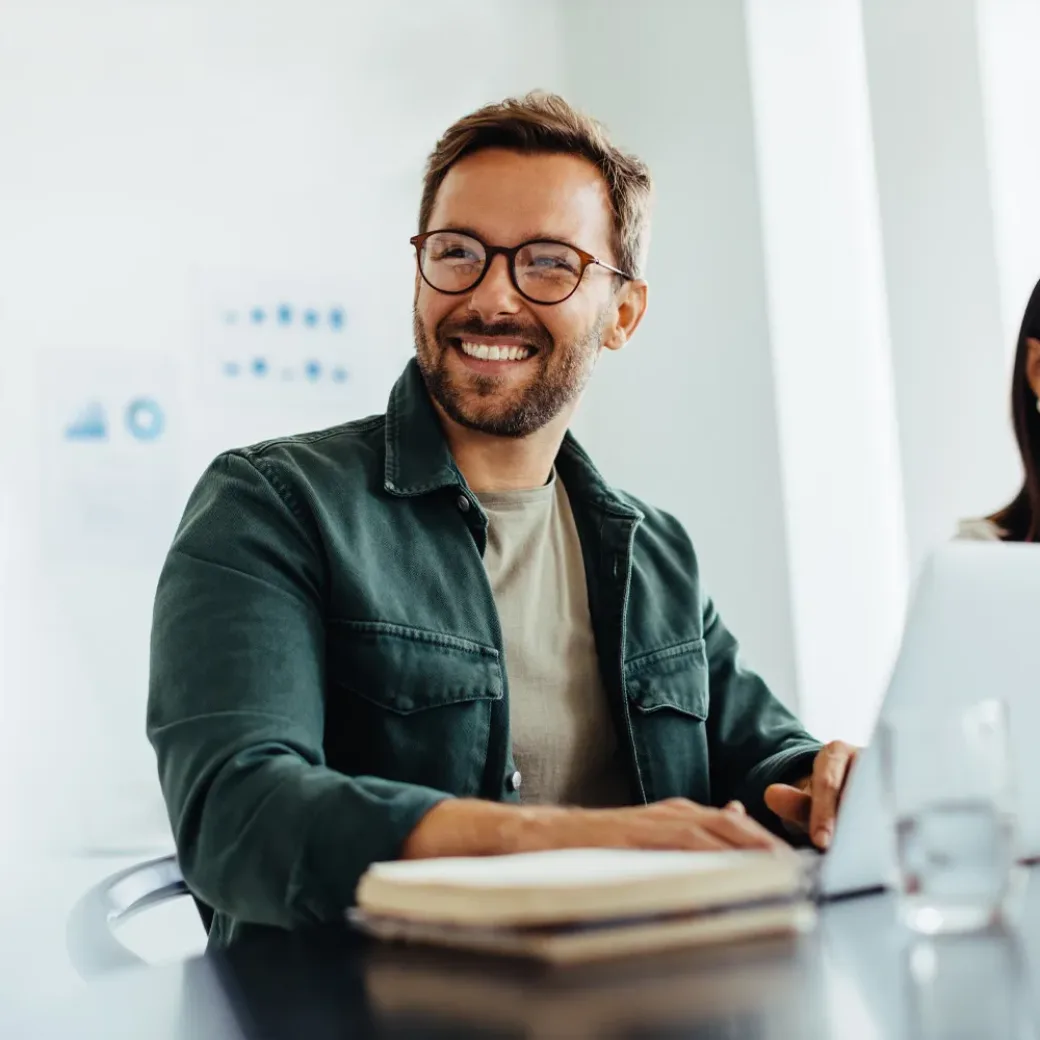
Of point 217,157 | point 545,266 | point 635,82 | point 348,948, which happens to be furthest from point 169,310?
point 348,948

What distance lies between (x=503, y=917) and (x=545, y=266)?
3.59 ft

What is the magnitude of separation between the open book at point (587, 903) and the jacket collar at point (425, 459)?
2.37 feet

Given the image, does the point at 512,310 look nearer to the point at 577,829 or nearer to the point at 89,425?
the point at 577,829

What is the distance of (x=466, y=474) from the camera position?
159cm

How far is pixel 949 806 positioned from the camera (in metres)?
0.69

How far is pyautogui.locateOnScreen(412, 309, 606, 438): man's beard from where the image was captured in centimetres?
155

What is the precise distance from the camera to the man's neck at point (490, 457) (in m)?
1.59

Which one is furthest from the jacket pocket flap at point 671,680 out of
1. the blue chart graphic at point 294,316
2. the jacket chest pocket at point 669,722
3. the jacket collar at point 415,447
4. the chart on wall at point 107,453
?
the blue chart graphic at point 294,316

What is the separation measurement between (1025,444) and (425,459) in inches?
48.6

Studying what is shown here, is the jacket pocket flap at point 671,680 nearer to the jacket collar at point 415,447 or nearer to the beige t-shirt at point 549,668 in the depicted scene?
the beige t-shirt at point 549,668

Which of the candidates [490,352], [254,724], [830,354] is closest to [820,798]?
[254,724]

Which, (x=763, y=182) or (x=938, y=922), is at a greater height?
(x=763, y=182)

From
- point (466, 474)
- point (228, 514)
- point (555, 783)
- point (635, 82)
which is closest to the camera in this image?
point (228, 514)

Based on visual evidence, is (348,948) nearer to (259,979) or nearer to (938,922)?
(259,979)
